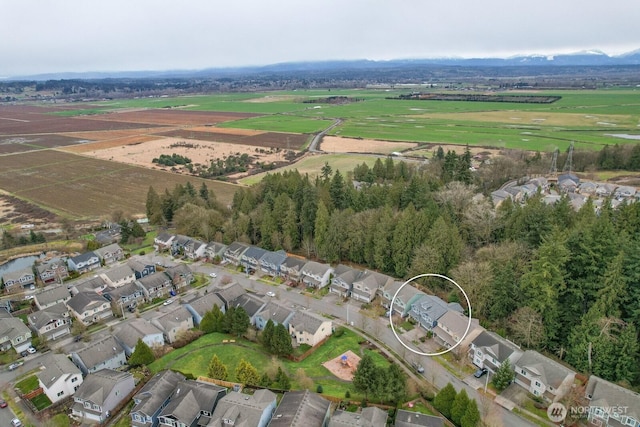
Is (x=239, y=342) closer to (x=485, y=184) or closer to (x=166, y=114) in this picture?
(x=485, y=184)

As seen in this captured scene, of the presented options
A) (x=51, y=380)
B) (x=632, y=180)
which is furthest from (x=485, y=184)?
(x=51, y=380)

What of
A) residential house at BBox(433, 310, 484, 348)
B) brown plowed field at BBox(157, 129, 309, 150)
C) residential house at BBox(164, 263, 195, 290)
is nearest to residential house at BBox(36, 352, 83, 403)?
residential house at BBox(164, 263, 195, 290)

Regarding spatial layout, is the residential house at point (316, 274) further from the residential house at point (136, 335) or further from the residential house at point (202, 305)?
the residential house at point (136, 335)

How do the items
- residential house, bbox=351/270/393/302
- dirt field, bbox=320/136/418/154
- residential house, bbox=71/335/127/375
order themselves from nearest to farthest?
residential house, bbox=71/335/127/375 → residential house, bbox=351/270/393/302 → dirt field, bbox=320/136/418/154

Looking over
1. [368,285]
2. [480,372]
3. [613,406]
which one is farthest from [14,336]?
[613,406]

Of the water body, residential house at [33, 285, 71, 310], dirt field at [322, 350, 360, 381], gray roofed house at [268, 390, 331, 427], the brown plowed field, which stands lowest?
dirt field at [322, 350, 360, 381]

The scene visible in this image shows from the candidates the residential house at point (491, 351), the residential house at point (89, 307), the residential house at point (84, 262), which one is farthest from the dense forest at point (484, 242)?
the residential house at point (89, 307)

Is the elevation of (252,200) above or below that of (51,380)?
above

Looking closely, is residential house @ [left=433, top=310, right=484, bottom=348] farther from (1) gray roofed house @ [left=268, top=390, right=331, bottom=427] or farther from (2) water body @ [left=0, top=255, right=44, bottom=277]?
(2) water body @ [left=0, top=255, right=44, bottom=277]
